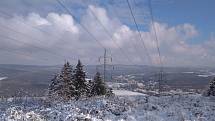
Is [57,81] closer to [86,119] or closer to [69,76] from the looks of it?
[69,76]

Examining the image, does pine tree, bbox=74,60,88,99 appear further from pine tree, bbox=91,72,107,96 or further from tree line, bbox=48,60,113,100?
pine tree, bbox=91,72,107,96

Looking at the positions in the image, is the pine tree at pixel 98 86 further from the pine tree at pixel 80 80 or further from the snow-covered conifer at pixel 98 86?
the pine tree at pixel 80 80

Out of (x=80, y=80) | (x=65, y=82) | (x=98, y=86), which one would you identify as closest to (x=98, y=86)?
(x=98, y=86)

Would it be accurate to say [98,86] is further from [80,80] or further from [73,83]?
[73,83]

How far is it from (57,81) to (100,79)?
9037 millimetres

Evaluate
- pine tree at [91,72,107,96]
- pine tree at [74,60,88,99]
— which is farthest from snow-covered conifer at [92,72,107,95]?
pine tree at [74,60,88,99]

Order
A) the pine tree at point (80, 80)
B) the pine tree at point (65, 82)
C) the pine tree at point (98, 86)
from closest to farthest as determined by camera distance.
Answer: the pine tree at point (65, 82)
the pine tree at point (80, 80)
the pine tree at point (98, 86)

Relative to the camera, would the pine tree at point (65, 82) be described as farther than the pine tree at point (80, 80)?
No

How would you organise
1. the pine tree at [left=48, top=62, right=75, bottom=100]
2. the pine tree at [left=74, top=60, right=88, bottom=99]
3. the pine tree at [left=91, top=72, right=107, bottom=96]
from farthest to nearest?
the pine tree at [left=91, top=72, right=107, bottom=96]
the pine tree at [left=74, top=60, right=88, bottom=99]
the pine tree at [left=48, top=62, right=75, bottom=100]

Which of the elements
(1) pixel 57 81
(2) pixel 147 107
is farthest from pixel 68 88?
(2) pixel 147 107

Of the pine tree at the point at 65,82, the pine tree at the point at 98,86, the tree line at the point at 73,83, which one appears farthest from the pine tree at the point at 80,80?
the pine tree at the point at 98,86

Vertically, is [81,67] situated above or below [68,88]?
above

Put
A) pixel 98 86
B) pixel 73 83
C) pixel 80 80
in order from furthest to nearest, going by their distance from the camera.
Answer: pixel 98 86 → pixel 80 80 → pixel 73 83

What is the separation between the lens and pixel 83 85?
189 ft
